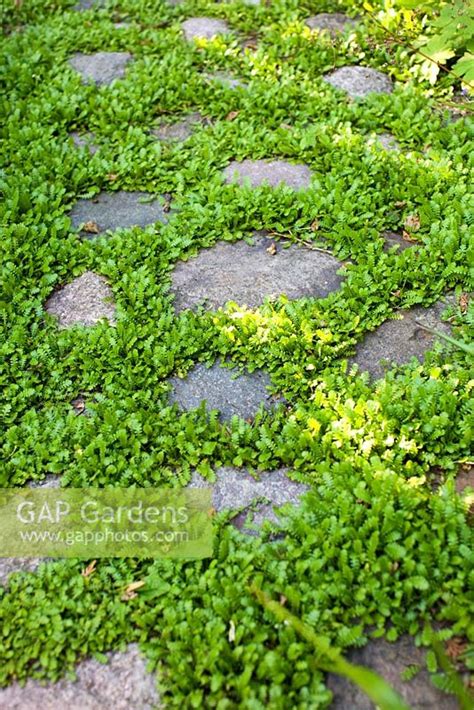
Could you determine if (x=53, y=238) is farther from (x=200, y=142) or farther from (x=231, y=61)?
(x=231, y=61)

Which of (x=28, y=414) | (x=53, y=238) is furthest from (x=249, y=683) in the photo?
(x=53, y=238)

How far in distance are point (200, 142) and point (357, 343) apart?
7.58 feet

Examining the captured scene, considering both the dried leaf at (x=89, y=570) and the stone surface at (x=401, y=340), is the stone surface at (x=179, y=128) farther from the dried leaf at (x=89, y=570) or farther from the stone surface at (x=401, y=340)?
the dried leaf at (x=89, y=570)

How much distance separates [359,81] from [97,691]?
Result: 4.89 metres

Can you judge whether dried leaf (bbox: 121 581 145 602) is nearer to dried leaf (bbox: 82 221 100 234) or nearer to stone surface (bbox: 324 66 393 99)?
dried leaf (bbox: 82 221 100 234)

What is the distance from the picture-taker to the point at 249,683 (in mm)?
2533

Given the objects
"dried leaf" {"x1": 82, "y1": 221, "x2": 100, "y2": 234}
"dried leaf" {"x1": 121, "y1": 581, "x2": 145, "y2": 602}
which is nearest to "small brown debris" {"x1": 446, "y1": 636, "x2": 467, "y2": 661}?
"dried leaf" {"x1": 121, "y1": 581, "x2": 145, "y2": 602}

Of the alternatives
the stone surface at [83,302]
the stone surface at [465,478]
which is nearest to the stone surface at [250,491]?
the stone surface at [465,478]

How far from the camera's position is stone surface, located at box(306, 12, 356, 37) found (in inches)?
243

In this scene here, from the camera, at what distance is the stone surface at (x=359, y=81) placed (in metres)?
5.52

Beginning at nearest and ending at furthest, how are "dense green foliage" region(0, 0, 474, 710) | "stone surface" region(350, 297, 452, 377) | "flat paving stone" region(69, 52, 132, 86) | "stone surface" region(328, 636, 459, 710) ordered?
"stone surface" region(328, 636, 459, 710), "dense green foliage" region(0, 0, 474, 710), "stone surface" region(350, 297, 452, 377), "flat paving stone" region(69, 52, 132, 86)

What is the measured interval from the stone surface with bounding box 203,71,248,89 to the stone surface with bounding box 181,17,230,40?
2.21ft

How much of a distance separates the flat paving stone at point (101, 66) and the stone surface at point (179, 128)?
37.1 inches

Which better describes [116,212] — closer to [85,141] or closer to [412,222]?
[85,141]
